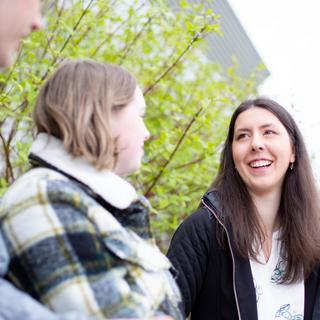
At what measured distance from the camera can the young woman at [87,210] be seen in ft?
3.66

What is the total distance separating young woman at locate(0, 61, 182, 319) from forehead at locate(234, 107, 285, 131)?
0.99 metres

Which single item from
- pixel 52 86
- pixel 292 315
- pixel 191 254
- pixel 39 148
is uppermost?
pixel 52 86

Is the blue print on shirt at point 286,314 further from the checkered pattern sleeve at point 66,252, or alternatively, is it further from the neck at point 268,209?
the checkered pattern sleeve at point 66,252

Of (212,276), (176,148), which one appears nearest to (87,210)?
(212,276)

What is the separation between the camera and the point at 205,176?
329 cm

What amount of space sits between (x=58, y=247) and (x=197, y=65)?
131 inches

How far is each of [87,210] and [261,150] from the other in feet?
3.97

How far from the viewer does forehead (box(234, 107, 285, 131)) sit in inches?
89.3

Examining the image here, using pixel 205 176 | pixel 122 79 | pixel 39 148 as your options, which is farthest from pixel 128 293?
pixel 205 176

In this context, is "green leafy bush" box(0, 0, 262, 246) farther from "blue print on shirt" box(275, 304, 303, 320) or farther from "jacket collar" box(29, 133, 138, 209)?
"jacket collar" box(29, 133, 138, 209)

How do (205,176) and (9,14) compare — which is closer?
(9,14)

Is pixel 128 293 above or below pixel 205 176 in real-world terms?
above

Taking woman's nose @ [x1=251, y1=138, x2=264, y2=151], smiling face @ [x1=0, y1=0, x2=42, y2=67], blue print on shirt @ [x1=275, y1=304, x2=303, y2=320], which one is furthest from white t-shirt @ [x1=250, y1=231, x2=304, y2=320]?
smiling face @ [x1=0, y1=0, x2=42, y2=67]

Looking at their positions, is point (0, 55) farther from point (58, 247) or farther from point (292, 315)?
point (292, 315)
